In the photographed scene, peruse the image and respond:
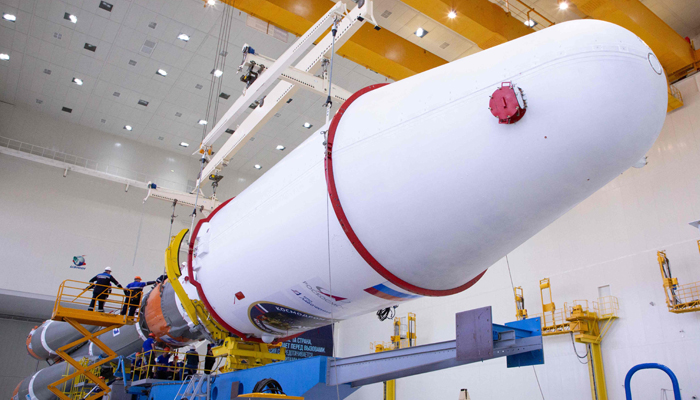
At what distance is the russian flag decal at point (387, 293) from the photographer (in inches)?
167

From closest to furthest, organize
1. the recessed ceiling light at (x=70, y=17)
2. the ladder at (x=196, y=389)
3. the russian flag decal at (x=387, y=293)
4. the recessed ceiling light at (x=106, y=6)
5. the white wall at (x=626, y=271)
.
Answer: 1. the russian flag decal at (x=387, y=293)
2. the ladder at (x=196, y=389)
3. the white wall at (x=626, y=271)
4. the recessed ceiling light at (x=106, y=6)
5. the recessed ceiling light at (x=70, y=17)

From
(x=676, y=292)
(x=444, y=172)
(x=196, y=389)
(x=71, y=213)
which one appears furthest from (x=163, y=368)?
(x=71, y=213)

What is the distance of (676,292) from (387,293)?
36.4 ft

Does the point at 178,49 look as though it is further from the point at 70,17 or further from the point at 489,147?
the point at 489,147

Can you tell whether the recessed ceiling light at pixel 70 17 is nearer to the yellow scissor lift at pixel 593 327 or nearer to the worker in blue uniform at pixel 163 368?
the worker in blue uniform at pixel 163 368

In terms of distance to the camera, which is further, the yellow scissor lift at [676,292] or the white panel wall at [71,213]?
the white panel wall at [71,213]

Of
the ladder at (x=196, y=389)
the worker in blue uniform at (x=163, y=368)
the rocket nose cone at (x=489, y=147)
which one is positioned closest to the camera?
the rocket nose cone at (x=489, y=147)

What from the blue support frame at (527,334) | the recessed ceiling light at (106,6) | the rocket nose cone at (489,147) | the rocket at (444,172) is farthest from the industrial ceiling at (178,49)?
the blue support frame at (527,334)

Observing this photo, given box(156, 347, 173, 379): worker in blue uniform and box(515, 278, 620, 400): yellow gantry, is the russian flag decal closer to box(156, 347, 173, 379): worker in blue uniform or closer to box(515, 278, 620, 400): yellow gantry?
box(156, 347, 173, 379): worker in blue uniform

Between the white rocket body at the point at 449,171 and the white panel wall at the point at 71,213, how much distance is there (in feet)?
58.4

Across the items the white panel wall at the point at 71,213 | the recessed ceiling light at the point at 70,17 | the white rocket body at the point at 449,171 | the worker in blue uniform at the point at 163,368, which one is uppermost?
the recessed ceiling light at the point at 70,17

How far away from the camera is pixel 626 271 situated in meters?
13.4

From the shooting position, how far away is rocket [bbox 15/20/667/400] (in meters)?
3.10

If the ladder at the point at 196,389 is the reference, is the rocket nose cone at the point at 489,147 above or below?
above
